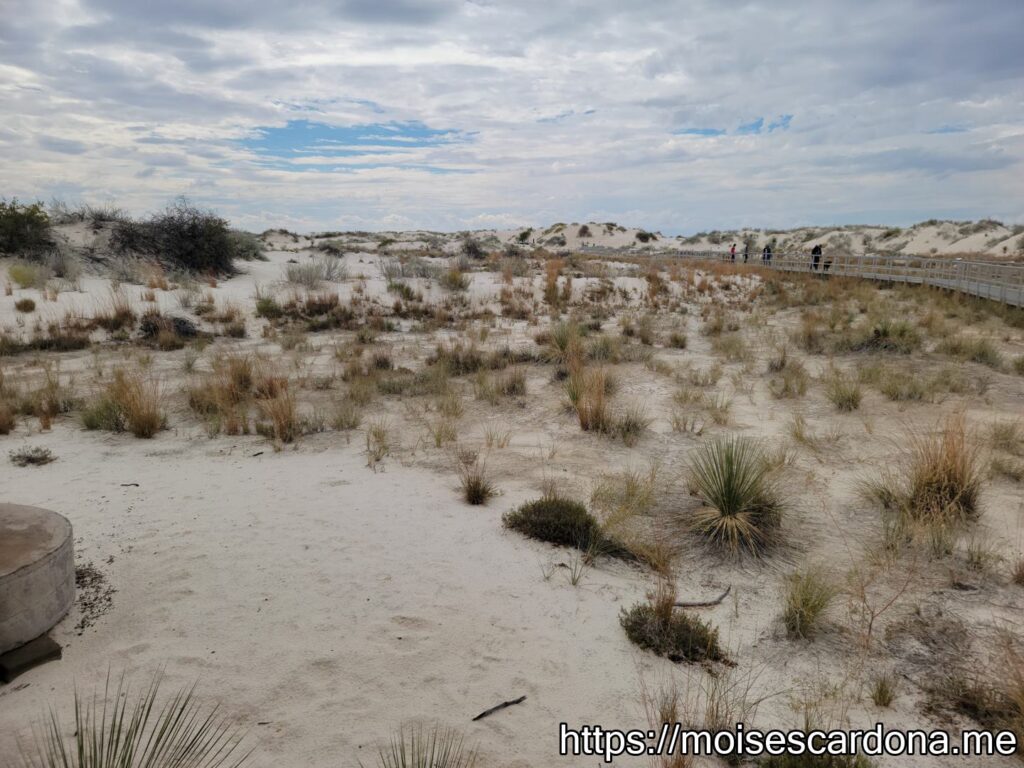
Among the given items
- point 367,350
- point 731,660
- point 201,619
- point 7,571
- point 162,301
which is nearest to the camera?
point 7,571

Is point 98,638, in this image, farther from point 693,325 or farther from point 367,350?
point 693,325

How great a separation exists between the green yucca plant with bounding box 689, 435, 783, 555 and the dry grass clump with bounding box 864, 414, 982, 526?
39.3 inches

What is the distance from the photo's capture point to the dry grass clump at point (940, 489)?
5039mm

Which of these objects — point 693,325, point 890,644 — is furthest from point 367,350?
point 890,644

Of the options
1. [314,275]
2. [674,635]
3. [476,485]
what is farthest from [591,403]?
[314,275]

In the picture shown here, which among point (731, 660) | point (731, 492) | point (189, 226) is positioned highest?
point (189, 226)

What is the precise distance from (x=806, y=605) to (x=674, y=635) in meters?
0.92

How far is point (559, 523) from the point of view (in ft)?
16.6

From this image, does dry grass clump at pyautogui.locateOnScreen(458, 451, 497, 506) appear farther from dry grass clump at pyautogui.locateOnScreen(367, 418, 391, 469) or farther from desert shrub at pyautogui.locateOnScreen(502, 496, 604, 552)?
dry grass clump at pyautogui.locateOnScreen(367, 418, 391, 469)

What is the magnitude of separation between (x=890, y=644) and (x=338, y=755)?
3273mm

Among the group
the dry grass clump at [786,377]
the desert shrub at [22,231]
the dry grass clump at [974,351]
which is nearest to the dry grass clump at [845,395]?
the dry grass clump at [786,377]

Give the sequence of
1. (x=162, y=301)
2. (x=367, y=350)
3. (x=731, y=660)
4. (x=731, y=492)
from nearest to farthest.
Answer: (x=731, y=660) → (x=731, y=492) → (x=367, y=350) → (x=162, y=301)

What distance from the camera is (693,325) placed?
16.2 m

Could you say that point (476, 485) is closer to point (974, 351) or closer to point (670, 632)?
point (670, 632)
